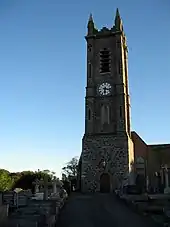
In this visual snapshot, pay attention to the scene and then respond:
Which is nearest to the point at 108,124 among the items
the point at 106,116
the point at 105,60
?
the point at 106,116

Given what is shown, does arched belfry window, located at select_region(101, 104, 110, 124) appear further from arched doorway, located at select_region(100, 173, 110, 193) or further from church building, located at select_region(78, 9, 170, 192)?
arched doorway, located at select_region(100, 173, 110, 193)

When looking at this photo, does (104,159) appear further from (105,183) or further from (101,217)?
(101,217)

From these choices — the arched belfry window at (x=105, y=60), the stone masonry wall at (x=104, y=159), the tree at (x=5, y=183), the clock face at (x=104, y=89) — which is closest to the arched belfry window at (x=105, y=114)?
the clock face at (x=104, y=89)

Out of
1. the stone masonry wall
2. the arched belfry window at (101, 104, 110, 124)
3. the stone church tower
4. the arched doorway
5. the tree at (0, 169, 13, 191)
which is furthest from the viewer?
the tree at (0, 169, 13, 191)

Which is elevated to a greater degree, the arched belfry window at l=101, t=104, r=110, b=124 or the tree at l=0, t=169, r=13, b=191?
the arched belfry window at l=101, t=104, r=110, b=124

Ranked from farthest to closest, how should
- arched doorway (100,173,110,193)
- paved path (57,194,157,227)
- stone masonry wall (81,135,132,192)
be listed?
arched doorway (100,173,110,193), stone masonry wall (81,135,132,192), paved path (57,194,157,227)

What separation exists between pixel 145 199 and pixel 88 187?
49.5ft

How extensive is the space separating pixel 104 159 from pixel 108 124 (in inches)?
185

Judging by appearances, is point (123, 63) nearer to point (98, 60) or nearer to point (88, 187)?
point (98, 60)

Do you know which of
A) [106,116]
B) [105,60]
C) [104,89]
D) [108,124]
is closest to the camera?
[108,124]

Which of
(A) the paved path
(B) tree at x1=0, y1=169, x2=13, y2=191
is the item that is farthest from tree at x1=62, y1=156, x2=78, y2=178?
(A) the paved path

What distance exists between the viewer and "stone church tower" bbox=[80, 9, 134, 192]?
123ft

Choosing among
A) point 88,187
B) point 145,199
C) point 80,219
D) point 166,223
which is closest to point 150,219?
point 166,223

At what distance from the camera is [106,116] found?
40.6 meters
